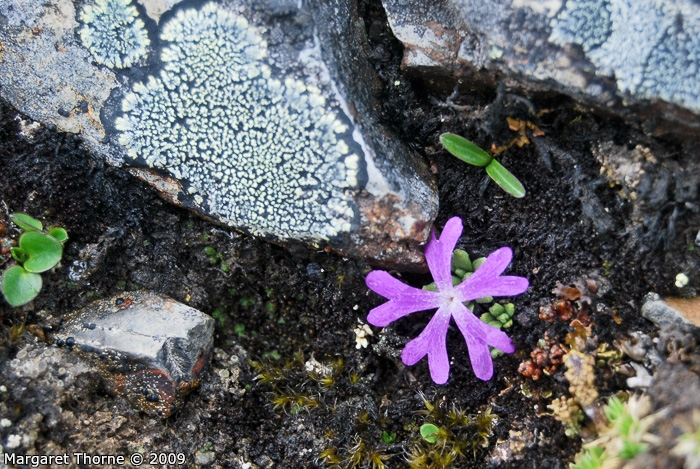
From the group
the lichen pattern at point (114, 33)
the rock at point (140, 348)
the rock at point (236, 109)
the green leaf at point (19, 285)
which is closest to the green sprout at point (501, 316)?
the rock at point (236, 109)

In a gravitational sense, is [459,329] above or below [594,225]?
below

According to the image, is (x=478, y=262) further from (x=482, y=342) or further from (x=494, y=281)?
(x=482, y=342)

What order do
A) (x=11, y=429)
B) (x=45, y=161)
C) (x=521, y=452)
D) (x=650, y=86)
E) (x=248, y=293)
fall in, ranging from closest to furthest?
(x=650, y=86) → (x=11, y=429) → (x=521, y=452) → (x=45, y=161) → (x=248, y=293)

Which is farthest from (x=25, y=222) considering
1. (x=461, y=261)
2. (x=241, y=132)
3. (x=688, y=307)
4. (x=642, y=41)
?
(x=688, y=307)

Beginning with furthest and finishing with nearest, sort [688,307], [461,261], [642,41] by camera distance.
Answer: [461,261] < [688,307] < [642,41]

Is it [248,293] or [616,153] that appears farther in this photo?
[248,293]

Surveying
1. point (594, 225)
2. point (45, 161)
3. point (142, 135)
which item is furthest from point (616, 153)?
point (45, 161)

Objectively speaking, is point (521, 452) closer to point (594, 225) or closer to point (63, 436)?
point (594, 225)
